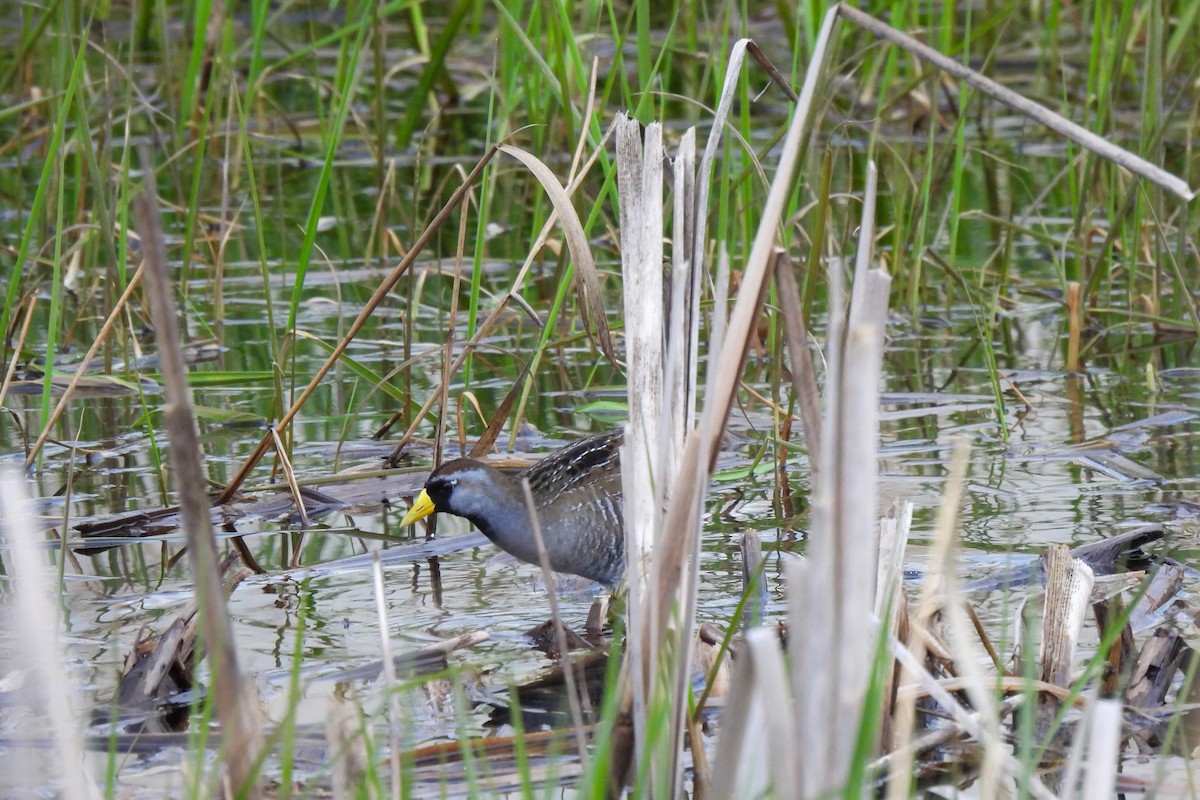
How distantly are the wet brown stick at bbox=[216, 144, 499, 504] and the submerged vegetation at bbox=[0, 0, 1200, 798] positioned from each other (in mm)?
19

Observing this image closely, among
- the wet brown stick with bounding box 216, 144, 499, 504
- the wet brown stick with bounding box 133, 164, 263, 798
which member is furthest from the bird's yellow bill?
the wet brown stick with bounding box 133, 164, 263, 798

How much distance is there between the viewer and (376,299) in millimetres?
3822

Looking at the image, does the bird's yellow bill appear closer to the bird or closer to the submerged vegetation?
the bird

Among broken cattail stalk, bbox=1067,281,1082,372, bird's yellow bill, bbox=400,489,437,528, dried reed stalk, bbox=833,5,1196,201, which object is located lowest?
bird's yellow bill, bbox=400,489,437,528

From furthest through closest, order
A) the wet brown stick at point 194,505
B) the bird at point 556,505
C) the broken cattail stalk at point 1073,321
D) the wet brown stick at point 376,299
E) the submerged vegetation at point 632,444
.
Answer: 1. the broken cattail stalk at point 1073,321
2. the bird at point 556,505
3. the wet brown stick at point 376,299
4. the submerged vegetation at point 632,444
5. the wet brown stick at point 194,505

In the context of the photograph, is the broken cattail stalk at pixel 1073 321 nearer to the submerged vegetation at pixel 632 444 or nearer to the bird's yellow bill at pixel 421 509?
the submerged vegetation at pixel 632 444

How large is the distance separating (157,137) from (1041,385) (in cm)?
384

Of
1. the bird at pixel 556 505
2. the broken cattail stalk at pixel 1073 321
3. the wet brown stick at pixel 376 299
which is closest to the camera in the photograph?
the wet brown stick at pixel 376 299

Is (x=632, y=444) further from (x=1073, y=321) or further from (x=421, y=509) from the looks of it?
(x=1073, y=321)

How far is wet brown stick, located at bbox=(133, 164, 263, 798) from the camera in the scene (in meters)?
1.68

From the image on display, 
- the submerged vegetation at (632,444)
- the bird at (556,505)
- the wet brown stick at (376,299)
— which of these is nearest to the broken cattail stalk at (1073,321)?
the submerged vegetation at (632,444)

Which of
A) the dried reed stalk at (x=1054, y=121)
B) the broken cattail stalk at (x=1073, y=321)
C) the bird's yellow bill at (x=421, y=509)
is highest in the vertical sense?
the dried reed stalk at (x=1054, y=121)

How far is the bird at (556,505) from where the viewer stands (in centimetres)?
375

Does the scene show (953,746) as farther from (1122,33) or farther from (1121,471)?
(1122,33)
